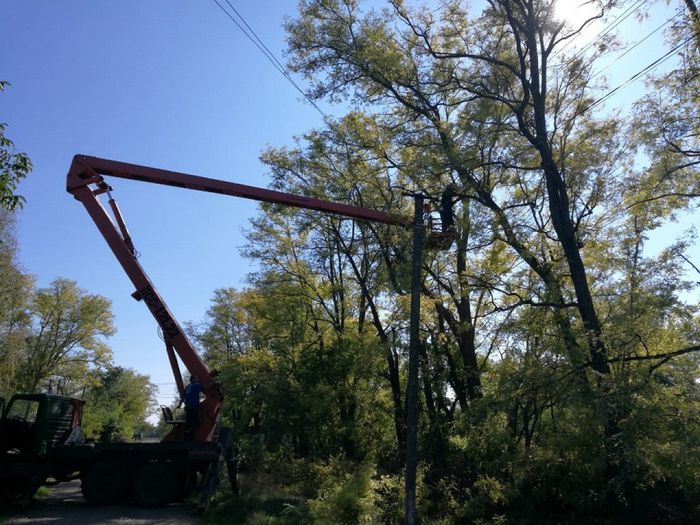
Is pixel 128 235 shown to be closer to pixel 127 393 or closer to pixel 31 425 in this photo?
pixel 31 425

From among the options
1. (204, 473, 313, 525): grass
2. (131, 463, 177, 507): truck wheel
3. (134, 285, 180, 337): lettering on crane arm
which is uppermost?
(134, 285, 180, 337): lettering on crane arm

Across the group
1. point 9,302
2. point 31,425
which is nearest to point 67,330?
point 9,302

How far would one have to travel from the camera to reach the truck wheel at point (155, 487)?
46.1 feet

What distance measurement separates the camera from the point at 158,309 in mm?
15070

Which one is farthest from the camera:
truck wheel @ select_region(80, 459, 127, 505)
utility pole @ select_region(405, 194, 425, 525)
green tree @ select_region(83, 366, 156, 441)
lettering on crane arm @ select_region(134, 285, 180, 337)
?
green tree @ select_region(83, 366, 156, 441)

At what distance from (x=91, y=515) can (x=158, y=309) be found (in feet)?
16.7

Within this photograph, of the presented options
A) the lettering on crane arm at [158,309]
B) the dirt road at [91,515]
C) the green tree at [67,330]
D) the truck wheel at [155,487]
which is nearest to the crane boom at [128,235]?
the lettering on crane arm at [158,309]

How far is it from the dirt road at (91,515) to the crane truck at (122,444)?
0.44 m

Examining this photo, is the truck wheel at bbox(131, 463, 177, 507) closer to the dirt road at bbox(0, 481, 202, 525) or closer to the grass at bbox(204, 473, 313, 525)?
the dirt road at bbox(0, 481, 202, 525)

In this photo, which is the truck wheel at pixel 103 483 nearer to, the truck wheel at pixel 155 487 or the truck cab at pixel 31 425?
the truck wheel at pixel 155 487

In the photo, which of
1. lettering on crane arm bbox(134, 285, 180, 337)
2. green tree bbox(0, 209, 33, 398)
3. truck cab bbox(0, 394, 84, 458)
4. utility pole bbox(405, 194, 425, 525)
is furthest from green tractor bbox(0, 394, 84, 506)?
green tree bbox(0, 209, 33, 398)

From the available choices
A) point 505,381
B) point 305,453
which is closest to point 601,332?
point 505,381

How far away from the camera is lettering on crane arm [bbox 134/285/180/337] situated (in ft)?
49.4

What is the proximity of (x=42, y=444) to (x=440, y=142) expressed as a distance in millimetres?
13831
